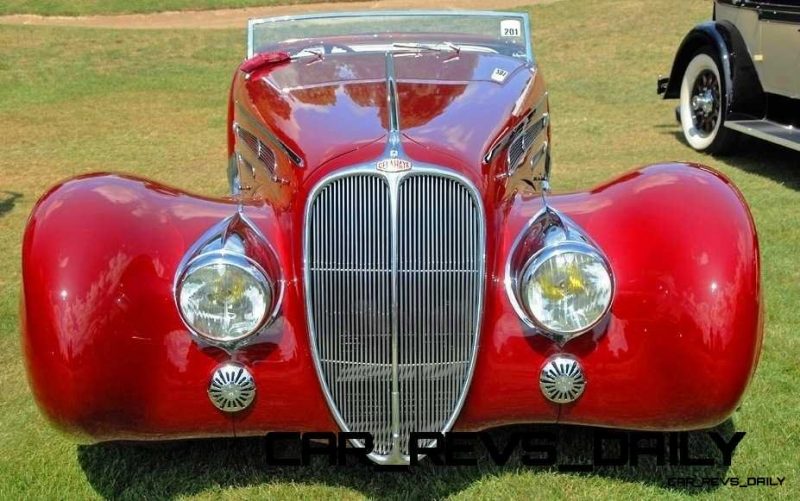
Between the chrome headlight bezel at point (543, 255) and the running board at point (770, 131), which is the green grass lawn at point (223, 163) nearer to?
the running board at point (770, 131)

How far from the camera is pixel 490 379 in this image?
2.87 m

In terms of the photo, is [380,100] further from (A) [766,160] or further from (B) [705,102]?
(B) [705,102]

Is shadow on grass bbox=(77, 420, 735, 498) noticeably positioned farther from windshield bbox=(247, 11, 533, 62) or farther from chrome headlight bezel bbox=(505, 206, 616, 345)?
windshield bbox=(247, 11, 533, 62)

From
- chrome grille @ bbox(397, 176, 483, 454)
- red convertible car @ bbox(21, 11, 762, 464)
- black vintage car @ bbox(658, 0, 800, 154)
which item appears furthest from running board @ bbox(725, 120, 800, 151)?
chrome grille @ bbox(397, 176, 483, 454)

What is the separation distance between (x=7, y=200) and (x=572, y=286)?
19.5ft

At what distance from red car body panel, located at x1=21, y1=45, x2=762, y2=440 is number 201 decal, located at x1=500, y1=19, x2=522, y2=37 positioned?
7.08ft

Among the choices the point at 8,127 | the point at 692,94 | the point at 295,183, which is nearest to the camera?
the point at 295,183

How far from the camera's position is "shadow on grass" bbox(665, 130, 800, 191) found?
755 centimetres

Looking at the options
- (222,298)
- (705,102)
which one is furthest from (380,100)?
(705,102)

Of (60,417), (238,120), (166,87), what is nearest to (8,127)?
(166,87)

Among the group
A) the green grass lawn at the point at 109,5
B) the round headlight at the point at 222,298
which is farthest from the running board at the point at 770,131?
the green grass lawn at the point at 109,5

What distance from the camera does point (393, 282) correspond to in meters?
2.73

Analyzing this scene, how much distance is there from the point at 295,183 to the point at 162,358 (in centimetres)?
73

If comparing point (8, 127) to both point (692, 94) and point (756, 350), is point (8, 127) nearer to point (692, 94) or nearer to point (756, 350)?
point (692, 94)
